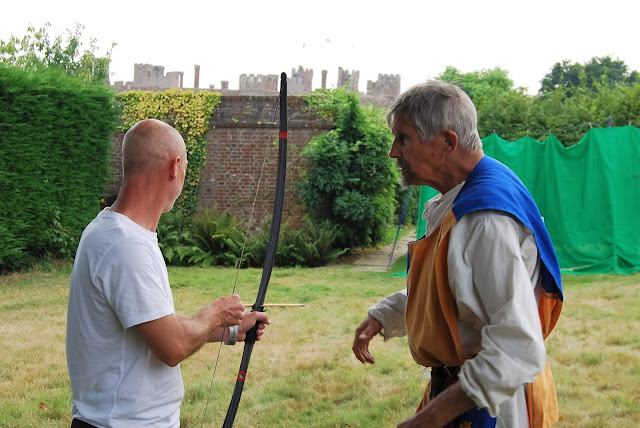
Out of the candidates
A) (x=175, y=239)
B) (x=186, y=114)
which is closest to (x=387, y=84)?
(x=186, y=114)

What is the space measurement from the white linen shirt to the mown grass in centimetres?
223

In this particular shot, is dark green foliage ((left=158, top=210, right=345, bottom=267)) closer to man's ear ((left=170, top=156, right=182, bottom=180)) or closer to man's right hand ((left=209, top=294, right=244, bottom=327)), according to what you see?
man's right hand ((left=209, top=294, right=244, bottom=327))

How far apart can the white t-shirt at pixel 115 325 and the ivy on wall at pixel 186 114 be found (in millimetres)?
11182

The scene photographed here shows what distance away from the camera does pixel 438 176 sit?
2061 millimetres

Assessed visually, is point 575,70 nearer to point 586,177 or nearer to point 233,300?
point 586,177

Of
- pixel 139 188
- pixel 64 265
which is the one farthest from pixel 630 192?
pixel 139 188

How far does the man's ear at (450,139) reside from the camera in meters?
1.95

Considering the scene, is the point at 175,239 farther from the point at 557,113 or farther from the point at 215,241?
the point at 557,113

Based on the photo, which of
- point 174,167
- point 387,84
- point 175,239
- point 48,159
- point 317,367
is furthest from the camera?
point 387,84

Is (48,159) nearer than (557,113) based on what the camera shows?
Yes

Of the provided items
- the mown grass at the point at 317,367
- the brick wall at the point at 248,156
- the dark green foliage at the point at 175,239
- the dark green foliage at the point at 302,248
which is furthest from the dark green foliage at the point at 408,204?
the mown grass at the point at 317,367

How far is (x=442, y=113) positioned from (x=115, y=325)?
1.14m

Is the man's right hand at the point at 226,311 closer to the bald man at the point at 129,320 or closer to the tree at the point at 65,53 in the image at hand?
the bald man at the point at 129,320

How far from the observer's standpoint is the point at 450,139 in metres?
1.96
